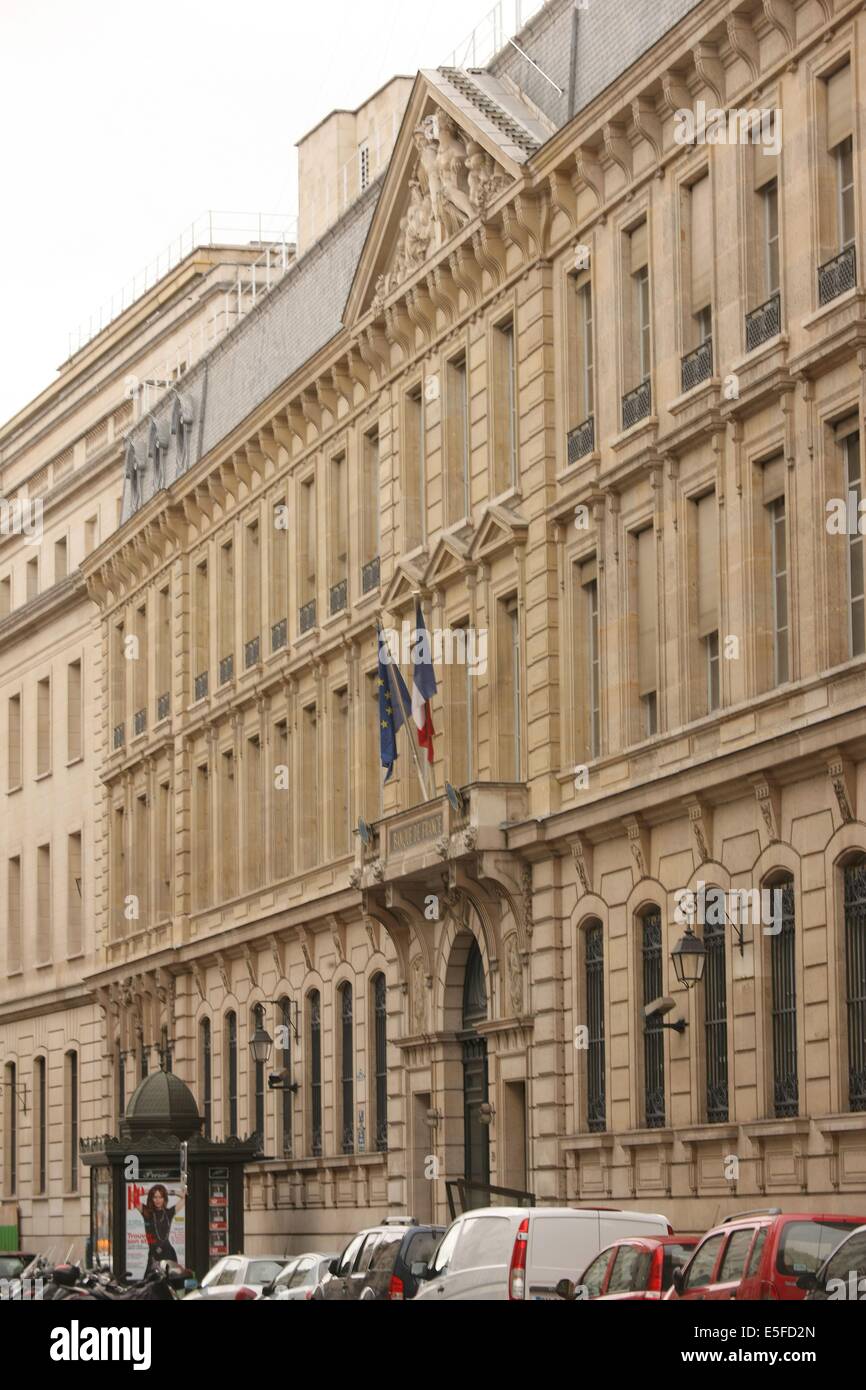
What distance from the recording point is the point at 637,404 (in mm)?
38438

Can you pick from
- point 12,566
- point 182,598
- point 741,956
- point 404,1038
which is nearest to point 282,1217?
point 404,1038

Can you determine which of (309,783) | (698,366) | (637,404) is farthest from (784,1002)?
(309,783)

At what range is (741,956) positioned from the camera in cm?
3431

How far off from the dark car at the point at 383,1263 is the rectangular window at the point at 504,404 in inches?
574

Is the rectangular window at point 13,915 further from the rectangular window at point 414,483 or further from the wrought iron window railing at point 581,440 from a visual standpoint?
the wrought iron window railing at point 581,440

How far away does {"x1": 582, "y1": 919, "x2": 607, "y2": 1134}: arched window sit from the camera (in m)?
38.8

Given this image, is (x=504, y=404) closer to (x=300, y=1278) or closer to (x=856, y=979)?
(x=856, y=979)

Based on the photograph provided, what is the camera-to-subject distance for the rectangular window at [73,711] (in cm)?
7352

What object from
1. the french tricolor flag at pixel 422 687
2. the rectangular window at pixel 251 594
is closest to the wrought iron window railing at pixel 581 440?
the french tricolor flag at pixel 422 687

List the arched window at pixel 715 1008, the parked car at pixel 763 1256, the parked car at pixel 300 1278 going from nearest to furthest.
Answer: the parked car at pixel 763 1256, the parked car at pixel 300 1278, the arched window at pixel 715 1008

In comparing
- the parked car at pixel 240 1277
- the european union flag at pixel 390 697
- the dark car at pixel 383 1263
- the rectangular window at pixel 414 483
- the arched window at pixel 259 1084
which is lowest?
the parked car at pixel 240 1277

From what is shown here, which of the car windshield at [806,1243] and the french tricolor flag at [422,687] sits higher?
the french tricolor flag at [422,687]

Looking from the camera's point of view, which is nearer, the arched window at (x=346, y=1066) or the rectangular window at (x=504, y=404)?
the rectangular window at (x=504, y=404)

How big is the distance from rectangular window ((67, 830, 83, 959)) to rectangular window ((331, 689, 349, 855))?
22.3m
